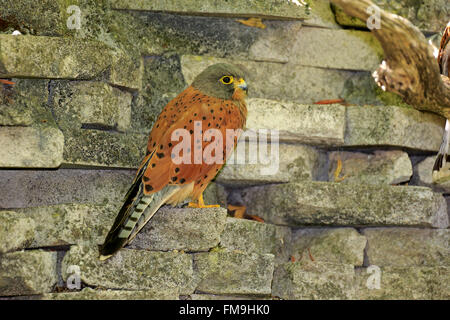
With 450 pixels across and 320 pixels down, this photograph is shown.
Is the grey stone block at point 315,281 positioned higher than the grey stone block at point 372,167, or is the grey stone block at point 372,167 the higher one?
the grey stone block at point 372,167

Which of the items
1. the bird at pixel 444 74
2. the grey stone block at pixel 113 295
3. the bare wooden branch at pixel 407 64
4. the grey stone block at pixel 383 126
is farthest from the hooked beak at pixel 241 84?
the bird at pixel 444 74

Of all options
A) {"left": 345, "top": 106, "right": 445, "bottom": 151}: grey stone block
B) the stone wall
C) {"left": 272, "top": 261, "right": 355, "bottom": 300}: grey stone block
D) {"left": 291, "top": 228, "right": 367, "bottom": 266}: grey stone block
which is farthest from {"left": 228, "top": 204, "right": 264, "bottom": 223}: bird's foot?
{"left": 345, "top": 106, "right": 445, "bottom": 151}: grey stone block

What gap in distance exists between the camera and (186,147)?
3.90 m

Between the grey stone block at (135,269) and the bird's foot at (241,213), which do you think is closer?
the grey stone block at (135,269)

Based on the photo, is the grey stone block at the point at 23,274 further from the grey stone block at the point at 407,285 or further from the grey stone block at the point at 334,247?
the grey stone block at the point at 407,285

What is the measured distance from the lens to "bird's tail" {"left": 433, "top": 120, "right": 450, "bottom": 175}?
15.0ft

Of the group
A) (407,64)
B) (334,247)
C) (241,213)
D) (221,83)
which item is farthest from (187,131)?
(407,64)

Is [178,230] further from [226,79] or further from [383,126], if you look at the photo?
[383,126]

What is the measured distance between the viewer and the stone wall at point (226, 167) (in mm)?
3840

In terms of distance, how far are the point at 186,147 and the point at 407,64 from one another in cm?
167

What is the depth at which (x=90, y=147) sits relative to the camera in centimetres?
406

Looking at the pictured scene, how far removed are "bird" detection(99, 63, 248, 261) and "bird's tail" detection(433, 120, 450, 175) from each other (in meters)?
1.40

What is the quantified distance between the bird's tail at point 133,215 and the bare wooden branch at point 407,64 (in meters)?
1.57

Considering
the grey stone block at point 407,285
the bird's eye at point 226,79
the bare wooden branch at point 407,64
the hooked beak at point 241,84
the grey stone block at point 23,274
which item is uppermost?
the bare wooden branch at point 407,64
